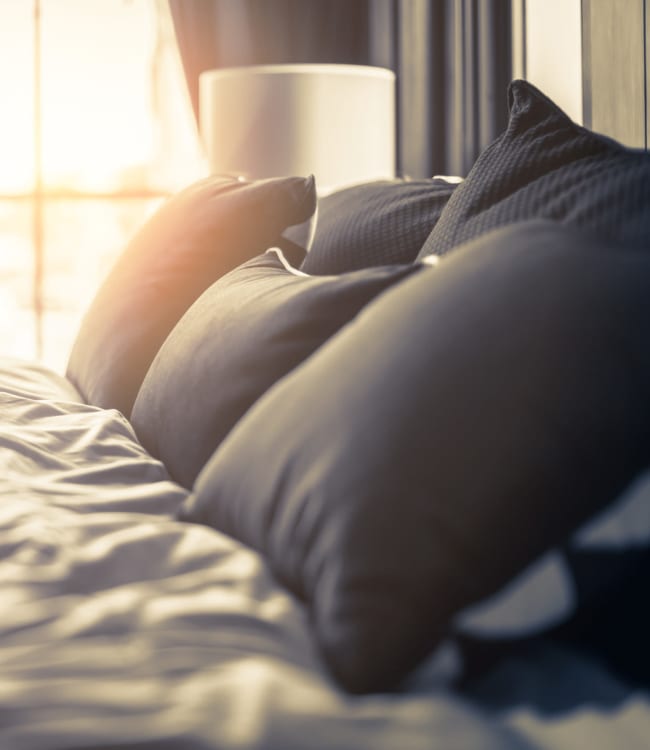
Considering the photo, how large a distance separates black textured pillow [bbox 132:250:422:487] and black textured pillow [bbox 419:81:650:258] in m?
0.12

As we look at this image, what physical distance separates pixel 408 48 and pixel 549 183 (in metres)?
2.20

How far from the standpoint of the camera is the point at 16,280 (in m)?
3.70

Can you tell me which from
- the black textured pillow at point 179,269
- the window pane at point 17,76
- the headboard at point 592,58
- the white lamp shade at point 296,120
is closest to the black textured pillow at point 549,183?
the black textured pillow at point 179,269

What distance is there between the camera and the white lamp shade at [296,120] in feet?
7.52

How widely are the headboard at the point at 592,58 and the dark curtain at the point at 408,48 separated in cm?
13

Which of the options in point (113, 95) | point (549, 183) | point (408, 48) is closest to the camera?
point (549, 183)

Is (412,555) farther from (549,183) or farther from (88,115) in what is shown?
(88,115)

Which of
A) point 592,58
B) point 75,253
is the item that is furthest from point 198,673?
point 75,253

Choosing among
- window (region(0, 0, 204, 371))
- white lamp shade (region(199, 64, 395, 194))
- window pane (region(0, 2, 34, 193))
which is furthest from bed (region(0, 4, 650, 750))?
window pane (region(0, 2, 34, 193))

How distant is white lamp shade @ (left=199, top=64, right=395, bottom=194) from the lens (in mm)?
2293

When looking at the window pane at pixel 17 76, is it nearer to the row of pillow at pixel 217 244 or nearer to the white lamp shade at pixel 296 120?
the white lamp shade at pixel 296 120

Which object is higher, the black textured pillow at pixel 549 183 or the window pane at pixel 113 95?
the window pane at pixel 113 95

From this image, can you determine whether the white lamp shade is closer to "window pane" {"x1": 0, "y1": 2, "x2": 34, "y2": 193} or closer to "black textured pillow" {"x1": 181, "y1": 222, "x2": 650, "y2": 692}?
"window pane" {"x1": 0, "y1": 2, "x2": 34, "y2": 193}

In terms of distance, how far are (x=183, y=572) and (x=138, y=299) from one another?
30.4 inches
